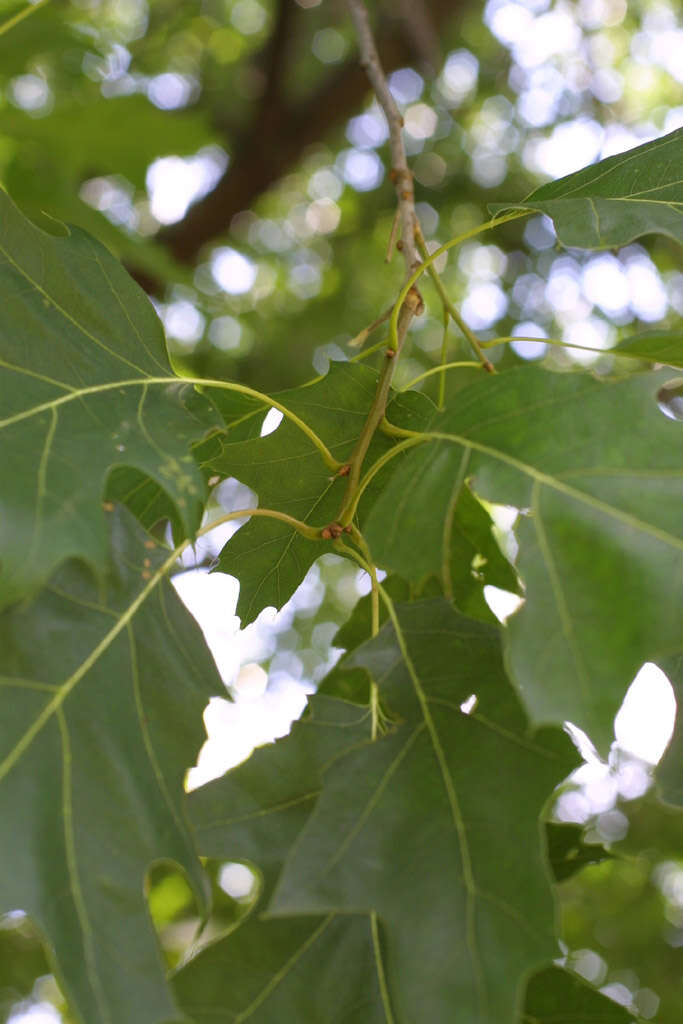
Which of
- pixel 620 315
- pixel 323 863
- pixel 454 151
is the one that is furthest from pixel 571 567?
pixel 454 151

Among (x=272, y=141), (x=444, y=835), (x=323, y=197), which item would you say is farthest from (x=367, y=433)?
(x=323, y=197)

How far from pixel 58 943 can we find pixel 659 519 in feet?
Answer: 1.60

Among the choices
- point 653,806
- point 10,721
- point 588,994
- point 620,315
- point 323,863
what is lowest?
point 653,806

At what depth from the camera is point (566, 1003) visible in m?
0.82

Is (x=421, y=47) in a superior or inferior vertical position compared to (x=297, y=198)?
superior

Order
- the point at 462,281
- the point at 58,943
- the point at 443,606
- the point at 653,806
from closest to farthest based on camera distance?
the point at 58,943, the point at 443,606, the point at 653,806, the point at 462,281

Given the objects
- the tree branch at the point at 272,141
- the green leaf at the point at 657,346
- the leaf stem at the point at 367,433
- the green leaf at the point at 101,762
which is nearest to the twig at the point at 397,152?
the leaf stem at the point at 367,433

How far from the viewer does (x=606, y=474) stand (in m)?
0.70

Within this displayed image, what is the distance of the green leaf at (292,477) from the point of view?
97cm

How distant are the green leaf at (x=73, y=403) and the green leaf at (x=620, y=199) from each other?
0.35m

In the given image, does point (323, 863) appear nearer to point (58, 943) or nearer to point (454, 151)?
point (58, 943)

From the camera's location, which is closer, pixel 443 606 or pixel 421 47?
pixel 443 606

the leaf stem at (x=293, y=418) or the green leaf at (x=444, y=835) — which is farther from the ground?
the leaf stem at (x=293, y=418)

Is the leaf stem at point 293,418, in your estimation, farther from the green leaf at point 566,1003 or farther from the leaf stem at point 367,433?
the green leaf at point 566,1003
